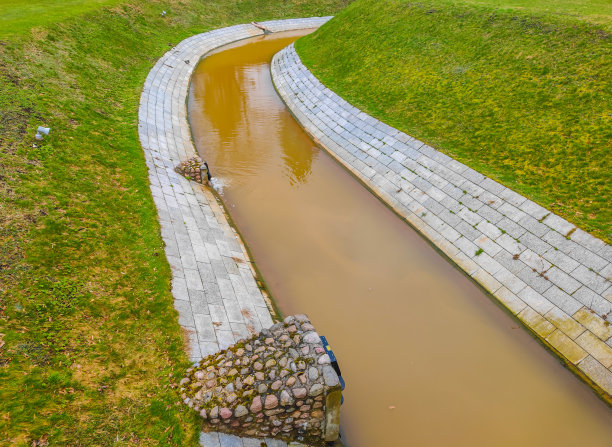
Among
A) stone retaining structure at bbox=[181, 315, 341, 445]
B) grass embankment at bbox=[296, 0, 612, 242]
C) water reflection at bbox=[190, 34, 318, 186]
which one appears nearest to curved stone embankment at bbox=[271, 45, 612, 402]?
grass embankment at bbox=[296, 0, 612, 242]

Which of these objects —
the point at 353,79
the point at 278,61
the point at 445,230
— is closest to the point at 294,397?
the point at 445,230

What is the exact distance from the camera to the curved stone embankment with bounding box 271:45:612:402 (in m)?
10.2

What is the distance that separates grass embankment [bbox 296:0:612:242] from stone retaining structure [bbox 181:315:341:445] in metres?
10.6

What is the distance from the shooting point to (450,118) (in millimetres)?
18344

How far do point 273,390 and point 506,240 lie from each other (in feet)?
33.8

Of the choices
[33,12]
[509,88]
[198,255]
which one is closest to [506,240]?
[509,88]

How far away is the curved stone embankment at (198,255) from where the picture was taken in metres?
9.85

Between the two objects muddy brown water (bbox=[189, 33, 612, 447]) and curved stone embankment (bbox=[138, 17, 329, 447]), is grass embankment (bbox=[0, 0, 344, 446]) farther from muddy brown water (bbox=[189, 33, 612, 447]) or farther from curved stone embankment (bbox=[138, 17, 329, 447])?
muddy brown water (bbox=[189, 33, 612, 447])

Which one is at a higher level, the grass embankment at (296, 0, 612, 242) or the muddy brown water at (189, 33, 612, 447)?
the grass embankment at (296, 0, 612, 242)

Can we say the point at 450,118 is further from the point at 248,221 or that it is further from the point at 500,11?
the point at 248,221

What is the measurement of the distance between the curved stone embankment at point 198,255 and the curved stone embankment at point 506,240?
7.87 metres

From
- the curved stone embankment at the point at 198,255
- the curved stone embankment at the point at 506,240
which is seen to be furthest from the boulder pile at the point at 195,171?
the curved stone embankment at the point at 506,240

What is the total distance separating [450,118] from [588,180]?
7.36 metres

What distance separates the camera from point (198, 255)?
1231cm
